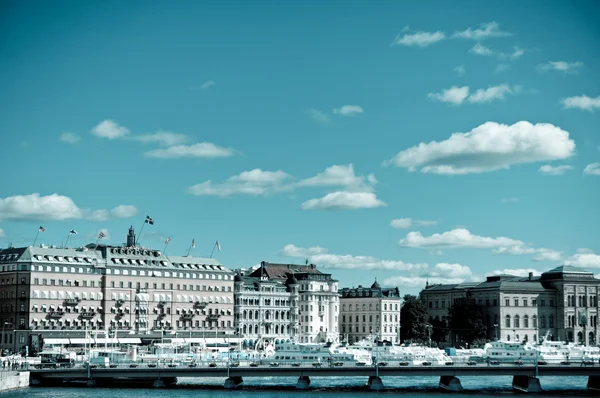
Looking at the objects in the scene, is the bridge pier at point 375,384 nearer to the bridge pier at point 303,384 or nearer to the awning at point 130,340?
the bridge pier at point 303,384

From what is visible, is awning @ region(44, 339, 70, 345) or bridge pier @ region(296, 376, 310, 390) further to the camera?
awning @ region(44, 339, 70, 345)

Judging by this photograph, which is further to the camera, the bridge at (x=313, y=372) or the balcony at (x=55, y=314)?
the balcony at (x=55, y=314)

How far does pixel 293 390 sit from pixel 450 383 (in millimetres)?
19759

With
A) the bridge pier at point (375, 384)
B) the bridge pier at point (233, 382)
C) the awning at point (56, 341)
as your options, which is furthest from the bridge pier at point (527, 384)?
the awning at point (56, 341)

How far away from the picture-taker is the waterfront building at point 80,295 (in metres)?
178

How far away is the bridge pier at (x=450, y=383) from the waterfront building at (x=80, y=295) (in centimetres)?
6948

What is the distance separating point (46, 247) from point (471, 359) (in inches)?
3182

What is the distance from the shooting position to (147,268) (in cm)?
19700

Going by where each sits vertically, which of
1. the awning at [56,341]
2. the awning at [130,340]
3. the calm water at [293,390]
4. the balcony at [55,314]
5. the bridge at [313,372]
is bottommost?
the calm water at [293,390]

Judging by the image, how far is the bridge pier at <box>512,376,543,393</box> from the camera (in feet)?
420

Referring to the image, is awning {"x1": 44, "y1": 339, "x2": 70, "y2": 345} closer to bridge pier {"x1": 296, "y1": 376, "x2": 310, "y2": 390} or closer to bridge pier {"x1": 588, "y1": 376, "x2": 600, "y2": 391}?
bridge pier {"x1": 296, "y1": 376, "x2": 310, "y2": 390}

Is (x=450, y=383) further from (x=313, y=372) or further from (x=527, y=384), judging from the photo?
(x=313, y=372)

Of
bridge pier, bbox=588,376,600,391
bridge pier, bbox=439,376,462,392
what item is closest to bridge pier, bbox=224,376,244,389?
bridge pier, bbox=439,376,462,392

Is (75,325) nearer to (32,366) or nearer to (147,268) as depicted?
(147,268)
